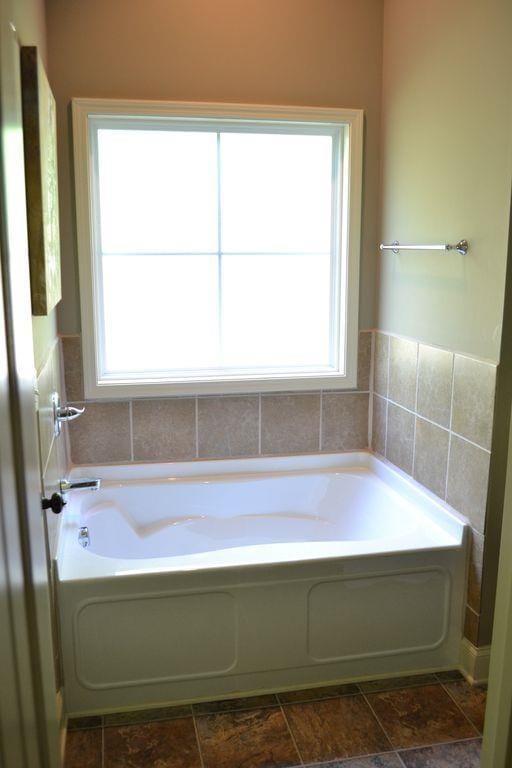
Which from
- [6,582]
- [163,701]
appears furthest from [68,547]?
[6,582]

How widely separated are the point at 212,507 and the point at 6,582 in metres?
2.18

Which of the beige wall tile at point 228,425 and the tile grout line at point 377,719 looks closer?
the tile grout line at point 377,719

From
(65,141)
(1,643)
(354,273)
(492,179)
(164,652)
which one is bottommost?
(164,652)

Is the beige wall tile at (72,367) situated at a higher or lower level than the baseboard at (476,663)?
higher

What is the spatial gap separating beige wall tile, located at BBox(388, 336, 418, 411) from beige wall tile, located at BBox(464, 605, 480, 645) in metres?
0.83

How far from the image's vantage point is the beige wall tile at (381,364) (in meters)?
3.10

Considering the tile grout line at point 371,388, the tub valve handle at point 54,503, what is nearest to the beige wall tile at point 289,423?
the tile grout line at point 371,388

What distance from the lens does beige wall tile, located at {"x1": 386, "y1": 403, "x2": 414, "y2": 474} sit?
2889 millimetres

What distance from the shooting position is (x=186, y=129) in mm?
2965

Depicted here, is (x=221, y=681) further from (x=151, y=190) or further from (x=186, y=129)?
(x=186, y=129)

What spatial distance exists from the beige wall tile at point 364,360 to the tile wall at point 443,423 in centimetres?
4

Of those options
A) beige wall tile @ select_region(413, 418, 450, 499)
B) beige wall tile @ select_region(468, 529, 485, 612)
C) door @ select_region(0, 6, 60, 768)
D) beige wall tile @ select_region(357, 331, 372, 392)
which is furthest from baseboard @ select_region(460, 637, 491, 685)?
door @ select_region(0, 6, 60, 768)

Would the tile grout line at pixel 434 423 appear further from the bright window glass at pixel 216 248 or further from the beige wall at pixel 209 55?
the beige wall at pixel 209 55

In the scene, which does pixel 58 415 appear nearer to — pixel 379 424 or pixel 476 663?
pixel 379 424
